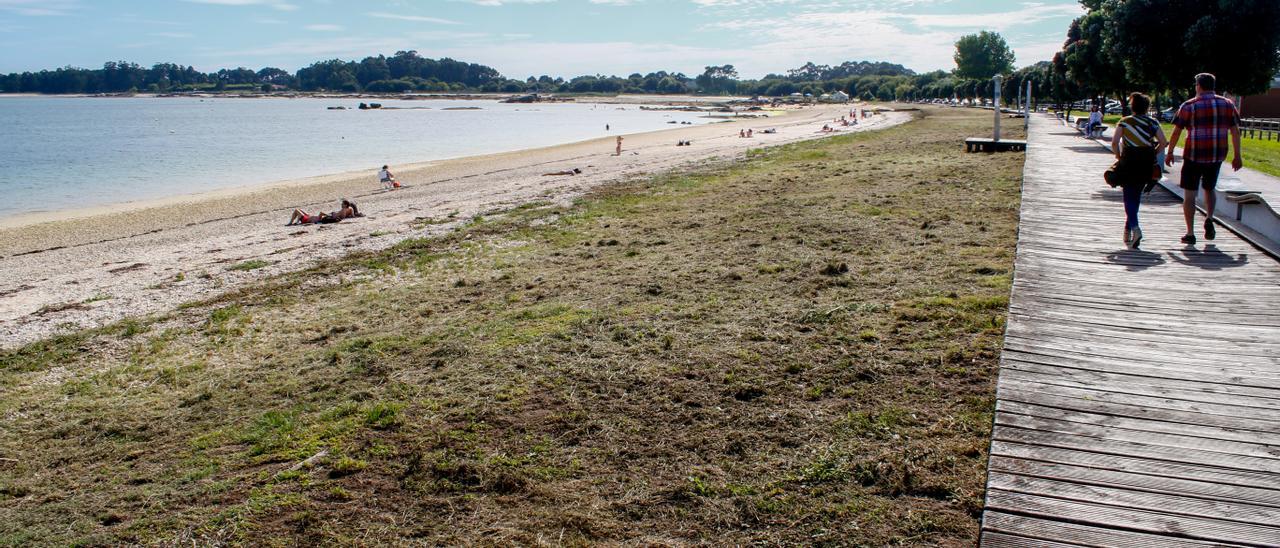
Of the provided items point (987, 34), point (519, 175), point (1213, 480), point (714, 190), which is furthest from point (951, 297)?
point (987, 34)

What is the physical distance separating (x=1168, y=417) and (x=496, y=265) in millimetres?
7545

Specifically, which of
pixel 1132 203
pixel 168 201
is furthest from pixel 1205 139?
pixel 168 201

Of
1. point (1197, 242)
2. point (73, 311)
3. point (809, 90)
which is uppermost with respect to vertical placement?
point (809, 90)

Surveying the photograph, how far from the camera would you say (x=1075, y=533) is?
3.10 m

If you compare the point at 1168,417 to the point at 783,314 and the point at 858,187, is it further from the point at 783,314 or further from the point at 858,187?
the point at 858,187

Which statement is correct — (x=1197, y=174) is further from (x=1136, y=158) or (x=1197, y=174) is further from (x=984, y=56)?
(x=984, y=56)

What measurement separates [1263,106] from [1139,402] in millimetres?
55414

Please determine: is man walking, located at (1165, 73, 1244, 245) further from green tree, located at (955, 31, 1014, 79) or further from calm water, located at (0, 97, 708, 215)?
green tree, located at (955, 31, 1014, 79)

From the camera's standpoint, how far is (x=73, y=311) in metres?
9.29

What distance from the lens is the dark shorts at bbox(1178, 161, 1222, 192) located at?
7.79m

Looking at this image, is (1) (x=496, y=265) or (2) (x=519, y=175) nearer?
(1) (x=496, y=265)

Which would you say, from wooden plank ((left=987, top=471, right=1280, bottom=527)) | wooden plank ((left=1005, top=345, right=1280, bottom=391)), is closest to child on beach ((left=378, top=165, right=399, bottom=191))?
wooden plank ((left=1005, top=345, right=1280, bottom=391))

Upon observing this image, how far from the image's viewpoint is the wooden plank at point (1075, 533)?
3014mm

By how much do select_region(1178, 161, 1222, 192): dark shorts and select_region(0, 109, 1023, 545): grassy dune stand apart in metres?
1.73
